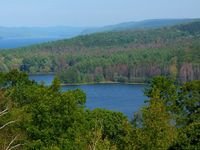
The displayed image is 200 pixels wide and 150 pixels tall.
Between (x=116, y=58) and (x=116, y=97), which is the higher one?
(x=116, y=97)

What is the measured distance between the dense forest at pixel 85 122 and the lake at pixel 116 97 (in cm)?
1639

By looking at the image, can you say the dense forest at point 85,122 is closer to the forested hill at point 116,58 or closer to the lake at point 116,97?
the lake at point 116,97

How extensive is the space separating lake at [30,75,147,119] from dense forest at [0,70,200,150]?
1639cm

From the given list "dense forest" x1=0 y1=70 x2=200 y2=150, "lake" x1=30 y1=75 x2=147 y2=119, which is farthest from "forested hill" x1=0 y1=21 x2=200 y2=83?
"dense forest" x1=0 y1=70 x2=200 y2=150

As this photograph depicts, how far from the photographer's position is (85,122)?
14711 mm

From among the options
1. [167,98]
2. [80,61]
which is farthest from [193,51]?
[167,98]

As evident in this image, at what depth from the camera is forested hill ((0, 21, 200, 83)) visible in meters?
66.7

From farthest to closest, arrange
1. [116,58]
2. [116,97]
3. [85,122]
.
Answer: [116,58] → [116,97] → [85,122]

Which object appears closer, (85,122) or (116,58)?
(85,122)

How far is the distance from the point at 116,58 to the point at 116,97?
29.4 meters

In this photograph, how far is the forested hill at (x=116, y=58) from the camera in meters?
66.7

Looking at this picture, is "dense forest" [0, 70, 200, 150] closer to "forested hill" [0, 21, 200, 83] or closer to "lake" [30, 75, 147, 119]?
"lake" [30, 75, 147, 119]

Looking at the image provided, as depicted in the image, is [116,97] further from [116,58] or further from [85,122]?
[85,122]

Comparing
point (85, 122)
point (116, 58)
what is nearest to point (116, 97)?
point (116, 58)
